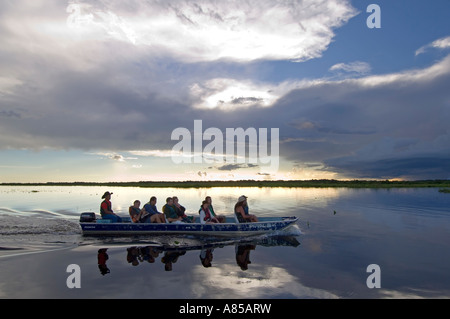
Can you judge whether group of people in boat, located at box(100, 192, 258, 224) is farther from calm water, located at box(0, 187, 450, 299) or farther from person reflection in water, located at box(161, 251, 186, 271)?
person reflection in water, located at box(161, 251, 186, 271)

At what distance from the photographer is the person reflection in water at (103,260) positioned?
43.1 feet

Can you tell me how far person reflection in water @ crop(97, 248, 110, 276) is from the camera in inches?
517

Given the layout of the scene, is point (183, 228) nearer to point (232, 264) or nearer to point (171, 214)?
point (171, 214)

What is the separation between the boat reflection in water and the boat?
2.27 ft

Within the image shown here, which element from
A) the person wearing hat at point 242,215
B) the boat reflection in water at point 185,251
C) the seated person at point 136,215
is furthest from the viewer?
the seated person at point 136,215

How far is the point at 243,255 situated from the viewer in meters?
16.1

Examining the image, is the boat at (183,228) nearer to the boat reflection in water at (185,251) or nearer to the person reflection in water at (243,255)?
the boat reflection in water at (185,251)

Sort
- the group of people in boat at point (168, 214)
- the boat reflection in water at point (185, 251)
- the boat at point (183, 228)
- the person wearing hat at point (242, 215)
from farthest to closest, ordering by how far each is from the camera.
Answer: the group of people in boat at point (168, 214), the person wearing hat at point (242, 215), the boat at point (183, 228), the boat reflection in water at point (185, 251)

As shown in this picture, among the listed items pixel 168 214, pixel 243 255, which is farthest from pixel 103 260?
pixel 168 214

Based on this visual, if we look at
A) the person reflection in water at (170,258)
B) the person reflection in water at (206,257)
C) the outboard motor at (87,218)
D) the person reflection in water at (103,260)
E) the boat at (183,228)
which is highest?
the outboard motor at (87,218)

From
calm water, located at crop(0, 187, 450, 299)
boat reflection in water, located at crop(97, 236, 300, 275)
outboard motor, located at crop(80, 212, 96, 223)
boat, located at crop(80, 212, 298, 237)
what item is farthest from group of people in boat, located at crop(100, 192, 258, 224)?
boat reflection in water, located at crop(97, 236, 300, 275)

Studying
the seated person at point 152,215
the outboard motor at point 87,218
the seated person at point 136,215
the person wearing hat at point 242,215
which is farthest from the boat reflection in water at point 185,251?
the outboard motor at point 87,218
